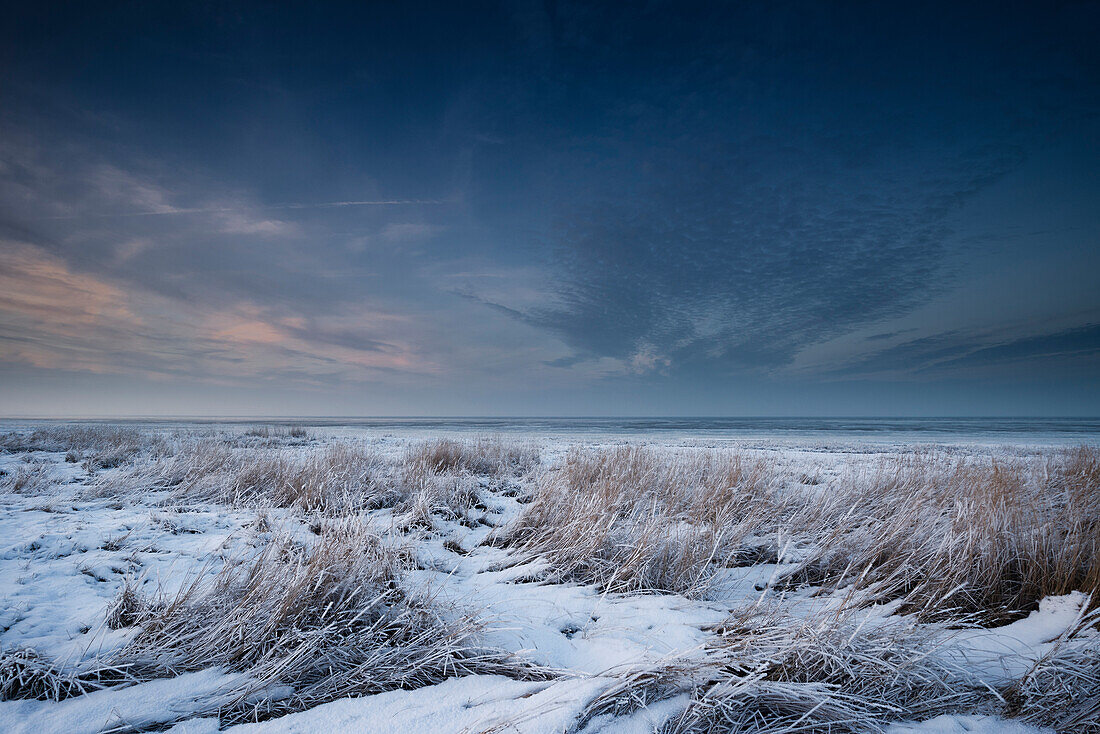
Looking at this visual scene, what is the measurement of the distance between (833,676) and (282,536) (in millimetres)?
3808

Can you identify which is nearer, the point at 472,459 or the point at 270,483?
the point at 270,483

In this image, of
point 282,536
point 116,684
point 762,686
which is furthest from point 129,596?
point 762,686

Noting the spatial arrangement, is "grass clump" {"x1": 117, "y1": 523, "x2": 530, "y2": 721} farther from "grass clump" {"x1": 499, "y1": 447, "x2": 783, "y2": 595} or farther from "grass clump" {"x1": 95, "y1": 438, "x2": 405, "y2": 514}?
"grass clump" {"x1": 95, "y1": 438, "x2": 405, "y2": 514}

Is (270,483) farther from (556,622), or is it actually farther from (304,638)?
(556,622)

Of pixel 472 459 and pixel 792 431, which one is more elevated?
pixel 472 459

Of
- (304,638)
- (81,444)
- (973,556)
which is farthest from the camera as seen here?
(81,444)

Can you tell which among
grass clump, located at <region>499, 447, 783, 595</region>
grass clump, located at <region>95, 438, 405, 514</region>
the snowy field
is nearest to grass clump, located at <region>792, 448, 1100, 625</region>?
the snowy field

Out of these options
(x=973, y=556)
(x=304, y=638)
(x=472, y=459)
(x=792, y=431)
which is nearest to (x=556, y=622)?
(x=304, y=638)

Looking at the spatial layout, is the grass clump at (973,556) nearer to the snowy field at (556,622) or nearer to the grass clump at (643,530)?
the snowy field at (556,622)

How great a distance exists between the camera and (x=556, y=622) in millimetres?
2779

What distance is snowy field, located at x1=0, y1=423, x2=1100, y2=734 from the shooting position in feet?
6.10

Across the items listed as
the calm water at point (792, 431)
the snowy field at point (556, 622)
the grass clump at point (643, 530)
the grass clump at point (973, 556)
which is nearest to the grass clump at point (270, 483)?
the snowy field at point (556, 622)

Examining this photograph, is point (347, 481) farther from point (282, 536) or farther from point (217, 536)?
point (282, 536)

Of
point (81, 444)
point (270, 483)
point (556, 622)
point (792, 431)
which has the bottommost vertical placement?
point (556, 622)
